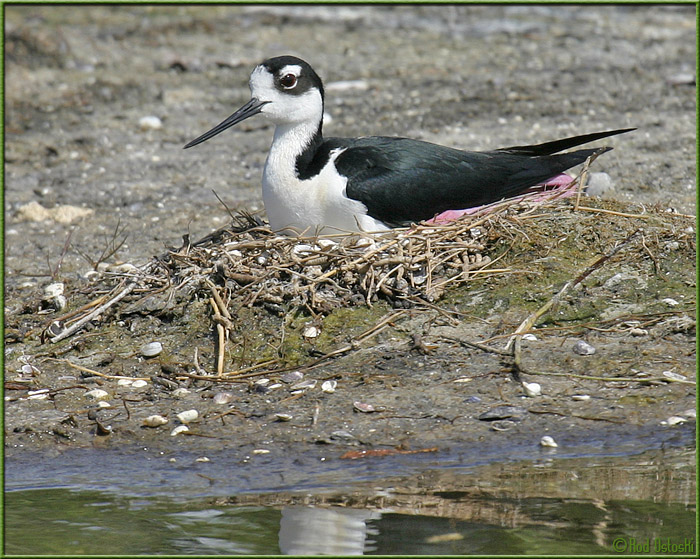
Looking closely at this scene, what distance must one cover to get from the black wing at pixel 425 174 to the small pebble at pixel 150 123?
14.7 ft

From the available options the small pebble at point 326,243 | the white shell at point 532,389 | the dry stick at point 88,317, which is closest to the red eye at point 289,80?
the small pebble at point 326,243

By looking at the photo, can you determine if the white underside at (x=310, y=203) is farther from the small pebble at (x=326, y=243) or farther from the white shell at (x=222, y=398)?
the white shell at (x=222, y=398)

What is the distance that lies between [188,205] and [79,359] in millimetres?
2841

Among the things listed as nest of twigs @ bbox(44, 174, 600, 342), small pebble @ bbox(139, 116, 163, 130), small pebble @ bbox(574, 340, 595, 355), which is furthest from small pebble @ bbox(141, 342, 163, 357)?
small pebble @ bbox(139, 116, 163, 130)

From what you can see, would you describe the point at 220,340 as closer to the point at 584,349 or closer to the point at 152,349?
the point at 152,349

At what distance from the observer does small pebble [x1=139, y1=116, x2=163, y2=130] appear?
10.4 meters

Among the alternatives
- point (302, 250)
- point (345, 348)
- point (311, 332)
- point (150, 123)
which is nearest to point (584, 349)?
point (345, 348)

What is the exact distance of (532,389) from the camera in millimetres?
5117

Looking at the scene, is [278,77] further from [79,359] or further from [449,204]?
[79,359]

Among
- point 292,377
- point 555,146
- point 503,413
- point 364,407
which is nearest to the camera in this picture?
point 503,413

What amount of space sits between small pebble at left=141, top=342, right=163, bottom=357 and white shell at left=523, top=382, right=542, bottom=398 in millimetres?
2020

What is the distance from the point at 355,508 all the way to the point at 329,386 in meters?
1.08

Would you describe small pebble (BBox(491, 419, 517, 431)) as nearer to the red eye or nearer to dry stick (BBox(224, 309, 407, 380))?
dry stick (BBox(224, 309, 407, 380))

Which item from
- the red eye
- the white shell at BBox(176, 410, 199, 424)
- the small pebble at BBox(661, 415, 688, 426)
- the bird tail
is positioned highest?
the red eye
